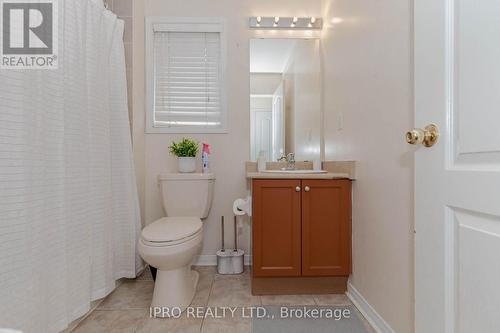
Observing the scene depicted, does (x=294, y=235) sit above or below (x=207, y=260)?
above

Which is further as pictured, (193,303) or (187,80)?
(187,80)

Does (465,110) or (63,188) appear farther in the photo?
(63,188)

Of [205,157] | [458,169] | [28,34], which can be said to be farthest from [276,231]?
[28,34]

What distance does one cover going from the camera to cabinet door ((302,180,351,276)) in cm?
176

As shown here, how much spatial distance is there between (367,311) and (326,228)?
0.49 meters

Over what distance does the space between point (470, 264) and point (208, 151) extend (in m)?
1.91

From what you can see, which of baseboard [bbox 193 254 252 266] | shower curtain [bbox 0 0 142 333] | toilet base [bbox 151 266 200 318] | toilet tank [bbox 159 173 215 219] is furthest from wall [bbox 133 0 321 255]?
toilet base [bbox 151 266 200 318]

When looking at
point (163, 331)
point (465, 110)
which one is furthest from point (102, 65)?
point (465, 110)

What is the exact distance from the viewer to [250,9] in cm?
238

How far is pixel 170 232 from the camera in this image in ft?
5.16

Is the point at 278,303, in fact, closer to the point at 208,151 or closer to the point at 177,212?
the point at 177,212

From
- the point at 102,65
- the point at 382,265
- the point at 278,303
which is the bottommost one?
the point at 278,303

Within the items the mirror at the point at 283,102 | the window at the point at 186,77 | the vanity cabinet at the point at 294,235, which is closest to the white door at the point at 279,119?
the mirror at the point at 283,102

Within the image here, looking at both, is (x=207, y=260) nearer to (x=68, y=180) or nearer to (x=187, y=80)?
(x=68, y=180)
